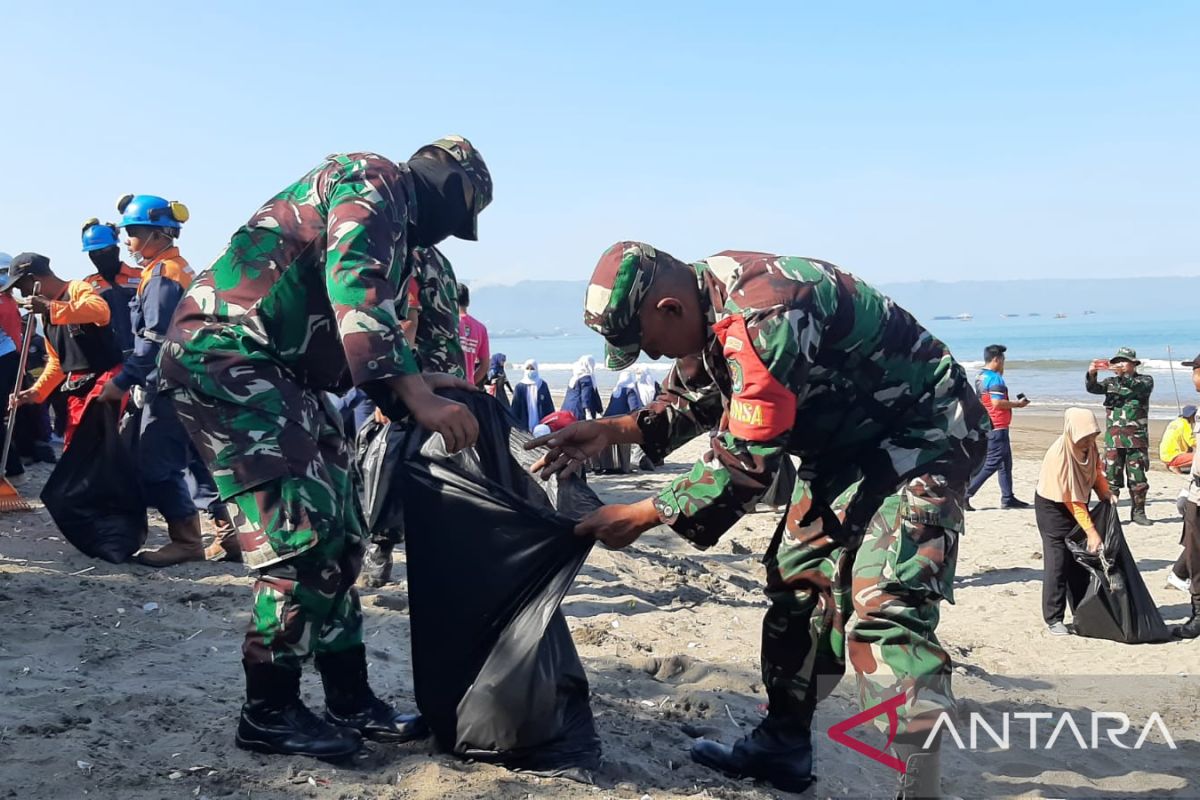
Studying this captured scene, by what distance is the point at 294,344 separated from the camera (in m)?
2.75

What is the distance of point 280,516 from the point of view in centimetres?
263

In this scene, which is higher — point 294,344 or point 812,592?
point 294,344

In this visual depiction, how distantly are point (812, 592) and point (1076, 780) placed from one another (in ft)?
4.63

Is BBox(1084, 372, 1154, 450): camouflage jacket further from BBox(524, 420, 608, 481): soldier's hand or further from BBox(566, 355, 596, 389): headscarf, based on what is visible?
BBox(524, 420, 608, 481): soldier's hand

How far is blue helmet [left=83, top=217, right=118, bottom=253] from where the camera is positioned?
5.88m

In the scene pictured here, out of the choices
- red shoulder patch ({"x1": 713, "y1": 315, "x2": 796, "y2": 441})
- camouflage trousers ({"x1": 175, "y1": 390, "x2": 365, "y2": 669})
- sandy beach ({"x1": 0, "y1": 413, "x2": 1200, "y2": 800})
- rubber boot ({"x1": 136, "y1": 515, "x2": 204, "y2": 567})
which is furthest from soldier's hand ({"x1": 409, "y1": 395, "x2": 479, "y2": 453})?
rubber boot ({"x1": 136, "y1": 515, "x2": 204, "y2": 567})

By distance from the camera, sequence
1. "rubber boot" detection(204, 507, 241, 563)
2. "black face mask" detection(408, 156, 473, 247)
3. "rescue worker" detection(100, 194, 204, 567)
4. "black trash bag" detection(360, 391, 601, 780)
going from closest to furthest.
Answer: "black trash bag" detection(360, 391, 601, 780), "black face mask" detection(408, 156, 473, 247), "rescue worker" detection(100, 194, 204, 567), "rubber boot" detection(204, 507, 241, 563)

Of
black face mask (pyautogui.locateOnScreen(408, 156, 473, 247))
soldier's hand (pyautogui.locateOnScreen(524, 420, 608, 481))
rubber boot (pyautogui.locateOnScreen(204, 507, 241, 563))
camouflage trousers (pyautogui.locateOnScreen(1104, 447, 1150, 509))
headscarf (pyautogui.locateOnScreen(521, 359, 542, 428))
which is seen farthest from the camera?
headscarf (pyautogui.locateOnScreen(521, 359, 542, 428))

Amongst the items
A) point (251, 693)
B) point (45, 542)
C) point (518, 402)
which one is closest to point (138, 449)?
point (45, 542)

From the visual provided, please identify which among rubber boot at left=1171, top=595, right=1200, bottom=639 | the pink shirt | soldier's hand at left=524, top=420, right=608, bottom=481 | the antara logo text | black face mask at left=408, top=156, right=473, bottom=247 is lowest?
rubber boot at left=1171, top=595, right=1200, bottom=639

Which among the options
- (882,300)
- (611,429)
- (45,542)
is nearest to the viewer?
(882,300)

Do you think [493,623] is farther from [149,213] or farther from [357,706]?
[149,213]

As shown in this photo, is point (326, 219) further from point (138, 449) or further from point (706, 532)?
point (138, 449)

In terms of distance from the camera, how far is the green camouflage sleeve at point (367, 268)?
2484mm
